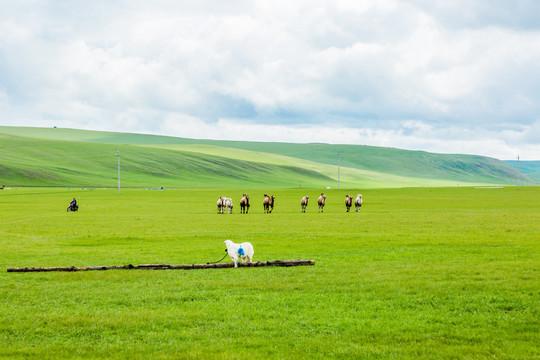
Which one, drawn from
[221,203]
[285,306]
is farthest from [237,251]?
[221,203]

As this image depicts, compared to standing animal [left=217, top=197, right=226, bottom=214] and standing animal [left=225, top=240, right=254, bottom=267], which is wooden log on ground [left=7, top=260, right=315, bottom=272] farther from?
standing animal [left=217, top=197, right=226, bottom=214]

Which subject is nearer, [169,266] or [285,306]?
[285,306]

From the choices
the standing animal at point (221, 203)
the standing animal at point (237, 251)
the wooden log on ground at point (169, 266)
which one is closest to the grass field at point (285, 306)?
the wooden log on ground at point (169, 266)

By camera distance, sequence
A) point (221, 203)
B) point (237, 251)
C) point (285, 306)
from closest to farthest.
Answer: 1. point (285, 306)
2. point (237, 251)
3. point (221, 203)

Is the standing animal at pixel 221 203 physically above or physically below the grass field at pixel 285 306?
below

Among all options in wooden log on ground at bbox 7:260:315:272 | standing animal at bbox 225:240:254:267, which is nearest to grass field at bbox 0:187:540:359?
wooden log on ground at bbox 7:260:315:272

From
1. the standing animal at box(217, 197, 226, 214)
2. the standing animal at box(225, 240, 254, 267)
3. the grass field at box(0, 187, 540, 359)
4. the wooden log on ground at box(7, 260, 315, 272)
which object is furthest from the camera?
the standing animal at box(217, 197, 226, 214)

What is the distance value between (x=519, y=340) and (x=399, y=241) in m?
18.0

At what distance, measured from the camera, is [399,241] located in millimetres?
28859

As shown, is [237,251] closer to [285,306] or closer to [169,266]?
[169,266]

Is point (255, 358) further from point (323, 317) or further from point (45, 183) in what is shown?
point (45, 183)

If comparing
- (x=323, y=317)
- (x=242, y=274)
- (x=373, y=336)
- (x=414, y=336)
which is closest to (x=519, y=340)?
(x=414, y=336)

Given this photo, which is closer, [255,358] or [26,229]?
[255,358]

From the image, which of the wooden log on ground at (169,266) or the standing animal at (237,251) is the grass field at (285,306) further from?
the standing animal at (237,251)
